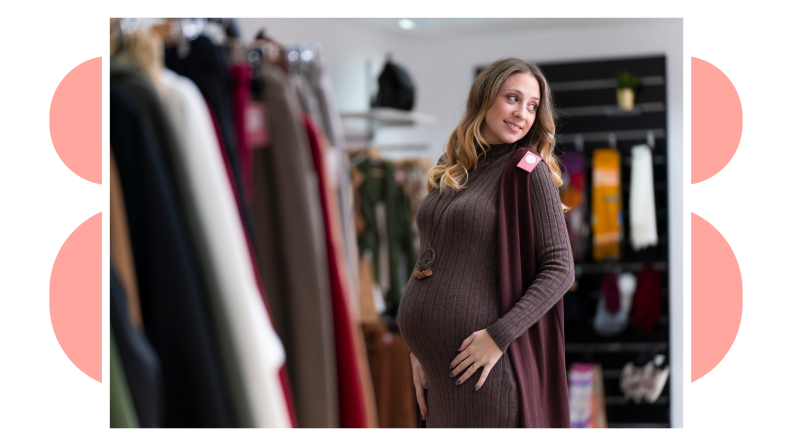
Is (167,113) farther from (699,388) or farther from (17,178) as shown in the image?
(699,388)

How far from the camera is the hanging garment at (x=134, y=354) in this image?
1.04m

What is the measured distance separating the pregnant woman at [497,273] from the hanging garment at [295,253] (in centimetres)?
26

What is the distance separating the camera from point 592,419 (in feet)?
13.2

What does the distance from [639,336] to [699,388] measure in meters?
2.36

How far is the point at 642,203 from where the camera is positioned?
4.08 metres

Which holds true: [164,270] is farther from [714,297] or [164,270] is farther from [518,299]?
[714,297]

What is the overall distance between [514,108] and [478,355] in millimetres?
541

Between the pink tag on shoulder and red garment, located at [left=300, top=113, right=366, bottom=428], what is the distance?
0.41 metres

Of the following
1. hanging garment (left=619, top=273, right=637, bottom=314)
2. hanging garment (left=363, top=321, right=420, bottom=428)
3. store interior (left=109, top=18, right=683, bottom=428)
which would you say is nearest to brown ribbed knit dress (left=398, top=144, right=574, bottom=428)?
store interior (left=109, top=18, right=683, bottom=428)

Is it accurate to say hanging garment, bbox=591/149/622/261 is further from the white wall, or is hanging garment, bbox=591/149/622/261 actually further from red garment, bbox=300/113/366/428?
red garment, bbox=300/113/366/428

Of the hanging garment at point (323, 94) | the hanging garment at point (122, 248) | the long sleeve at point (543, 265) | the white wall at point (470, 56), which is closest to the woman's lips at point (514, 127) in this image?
the long sleeve at point (543, 265)

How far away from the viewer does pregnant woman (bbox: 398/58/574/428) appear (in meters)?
1.41

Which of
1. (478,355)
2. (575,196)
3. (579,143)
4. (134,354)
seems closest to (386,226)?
(575,196)
